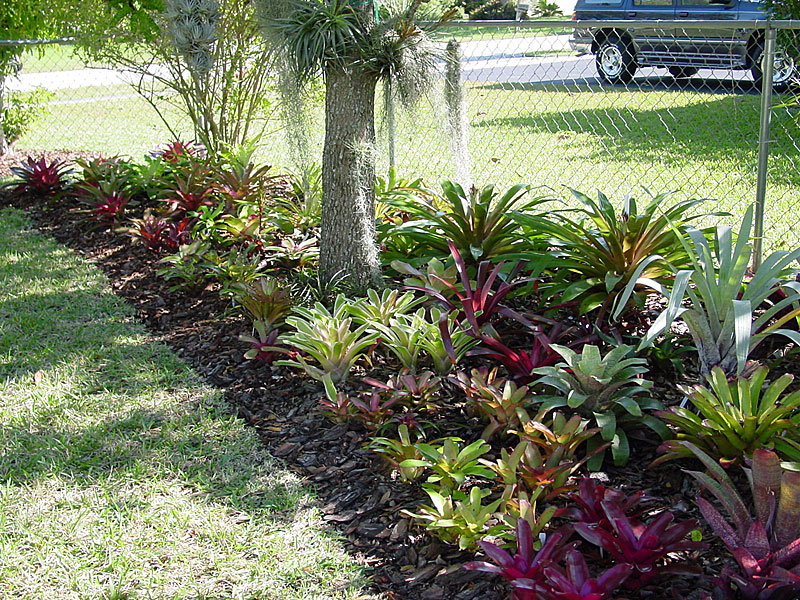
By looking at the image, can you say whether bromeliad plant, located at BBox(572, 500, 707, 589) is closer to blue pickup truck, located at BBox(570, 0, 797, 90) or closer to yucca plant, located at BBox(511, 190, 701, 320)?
yucca plant, located at BBox(511, 190, 701, 320)

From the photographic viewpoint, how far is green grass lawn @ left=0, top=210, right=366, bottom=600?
7.91 feet

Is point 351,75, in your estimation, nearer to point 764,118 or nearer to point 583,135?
point 764,118

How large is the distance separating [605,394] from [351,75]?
6.97 feet

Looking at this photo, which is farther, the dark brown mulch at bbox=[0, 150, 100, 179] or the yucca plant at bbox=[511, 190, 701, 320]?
the dark brown mulch at bbox=[0, 150, 100, 179]

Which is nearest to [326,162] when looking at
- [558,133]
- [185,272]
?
[185,272]

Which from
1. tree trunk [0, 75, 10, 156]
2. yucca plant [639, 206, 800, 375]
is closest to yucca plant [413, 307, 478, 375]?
yucca plant [639, 206, 800, 375]

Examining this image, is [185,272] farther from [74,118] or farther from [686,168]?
[74,118]

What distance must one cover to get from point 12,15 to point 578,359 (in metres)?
7.33

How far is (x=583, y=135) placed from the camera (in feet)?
26.3


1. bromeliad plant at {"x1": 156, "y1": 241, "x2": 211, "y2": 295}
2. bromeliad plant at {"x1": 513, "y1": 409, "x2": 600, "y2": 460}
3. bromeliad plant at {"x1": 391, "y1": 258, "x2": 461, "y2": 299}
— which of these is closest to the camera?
bromeliad plant at {"x1": 513, "y1": 409, "x2": 600, "y2": 460}

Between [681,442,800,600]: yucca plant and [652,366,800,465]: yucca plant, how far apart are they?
30 cm

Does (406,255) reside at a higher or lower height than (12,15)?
lower

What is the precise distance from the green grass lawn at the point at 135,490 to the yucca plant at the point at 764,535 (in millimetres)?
1129

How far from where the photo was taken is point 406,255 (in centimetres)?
445
